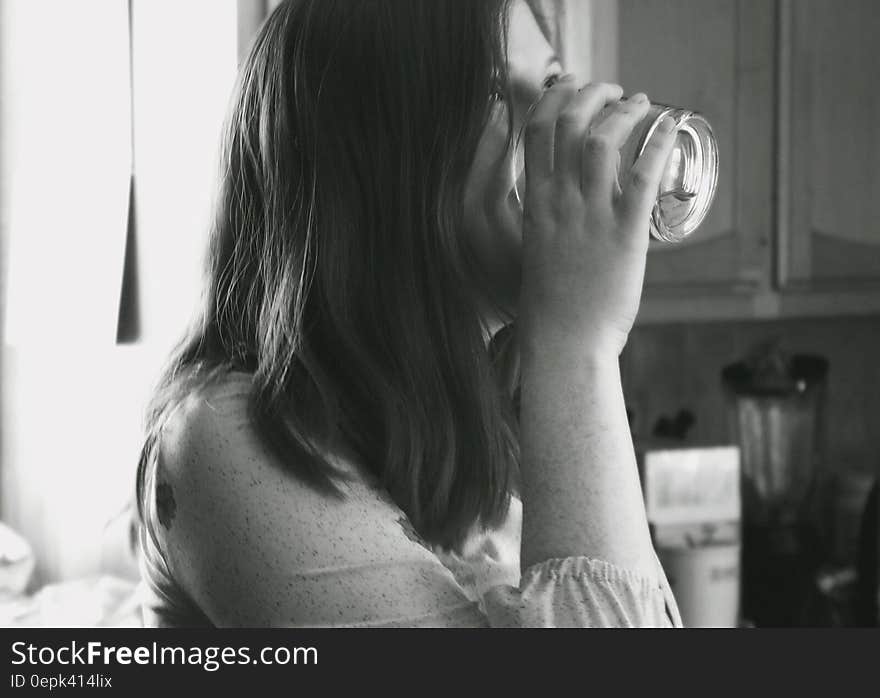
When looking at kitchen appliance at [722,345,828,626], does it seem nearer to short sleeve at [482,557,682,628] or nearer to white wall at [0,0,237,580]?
white wall at [0,0,237,580]

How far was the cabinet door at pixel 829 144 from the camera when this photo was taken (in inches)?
71.3

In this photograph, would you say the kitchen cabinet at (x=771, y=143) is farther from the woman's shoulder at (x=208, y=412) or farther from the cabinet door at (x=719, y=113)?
the woman's shoulder at (x=208, y=412)

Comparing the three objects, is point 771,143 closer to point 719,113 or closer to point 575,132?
point 719,113

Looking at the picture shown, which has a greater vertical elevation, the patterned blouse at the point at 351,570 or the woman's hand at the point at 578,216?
the woman's hand at the point at 578,216

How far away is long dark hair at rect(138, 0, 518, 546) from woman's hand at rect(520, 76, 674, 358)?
0.14 feet

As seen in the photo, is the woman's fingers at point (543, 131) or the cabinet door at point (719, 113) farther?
the cabinet door at point (719, 113)

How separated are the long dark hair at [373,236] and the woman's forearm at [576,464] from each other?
6 centimetres

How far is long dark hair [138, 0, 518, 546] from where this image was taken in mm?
589

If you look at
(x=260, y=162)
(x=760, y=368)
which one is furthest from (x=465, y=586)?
(x=760, y=368)

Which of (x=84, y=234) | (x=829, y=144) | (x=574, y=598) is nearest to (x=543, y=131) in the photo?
(x=574, y=598)

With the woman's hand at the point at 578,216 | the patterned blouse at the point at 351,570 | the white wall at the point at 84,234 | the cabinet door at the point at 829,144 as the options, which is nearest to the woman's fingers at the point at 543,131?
the woman's hand at the point at 578,216

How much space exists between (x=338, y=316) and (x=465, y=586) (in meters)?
0.19

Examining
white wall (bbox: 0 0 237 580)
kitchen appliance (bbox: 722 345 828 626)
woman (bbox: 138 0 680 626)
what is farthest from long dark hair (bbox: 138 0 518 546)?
kitchen appliance (bbox: 722 345 828 626)

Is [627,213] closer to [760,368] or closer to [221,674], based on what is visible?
[221,674]
